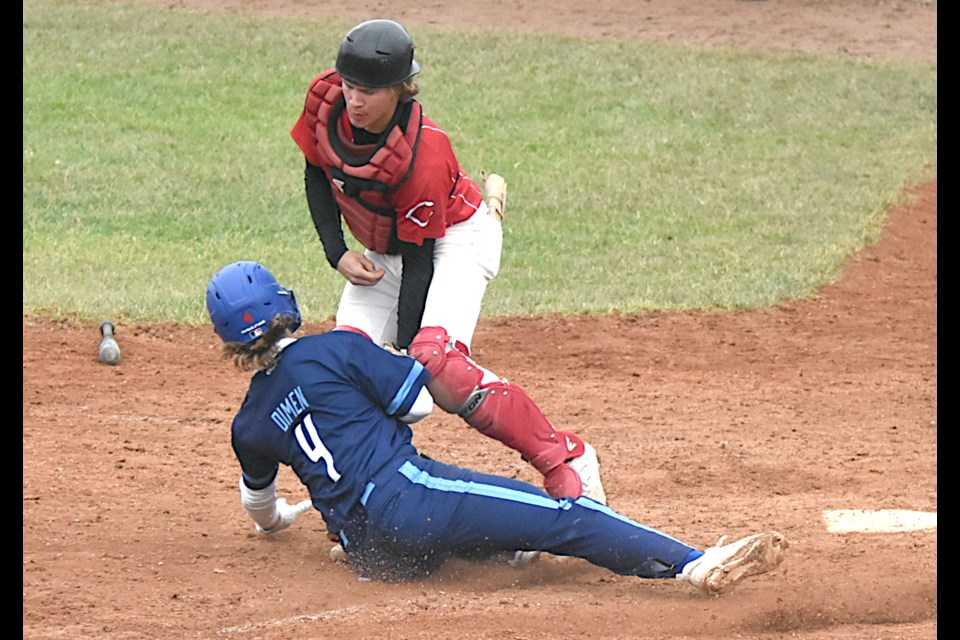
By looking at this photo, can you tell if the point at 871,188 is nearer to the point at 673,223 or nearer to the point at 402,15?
the point at 673,223

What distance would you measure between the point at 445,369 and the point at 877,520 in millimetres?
2086

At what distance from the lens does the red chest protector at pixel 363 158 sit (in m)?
5.52

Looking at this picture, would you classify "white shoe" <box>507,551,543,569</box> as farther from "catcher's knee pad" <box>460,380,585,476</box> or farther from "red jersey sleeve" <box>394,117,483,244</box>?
"red jersey sleeve" <box>394,117,483,244</box>

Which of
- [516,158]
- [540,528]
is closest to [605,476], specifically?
[540,528]

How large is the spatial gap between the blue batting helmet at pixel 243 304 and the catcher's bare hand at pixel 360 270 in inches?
28.6

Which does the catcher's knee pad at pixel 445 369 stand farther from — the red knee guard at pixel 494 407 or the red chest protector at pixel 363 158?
the red chest protector at pixel 363 158

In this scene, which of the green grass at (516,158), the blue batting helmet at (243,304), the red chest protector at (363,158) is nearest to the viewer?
the blue batting helmet at (243,304)

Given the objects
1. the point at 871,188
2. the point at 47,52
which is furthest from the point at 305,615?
the point at 47,52

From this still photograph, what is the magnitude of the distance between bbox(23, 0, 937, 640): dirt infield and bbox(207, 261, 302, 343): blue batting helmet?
0.97 meters

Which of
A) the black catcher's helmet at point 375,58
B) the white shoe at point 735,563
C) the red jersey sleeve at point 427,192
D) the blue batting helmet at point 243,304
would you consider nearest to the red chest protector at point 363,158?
the red jersey sleeve at point 427,192

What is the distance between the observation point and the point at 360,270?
5777 mm

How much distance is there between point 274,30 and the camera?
1823 centimetres

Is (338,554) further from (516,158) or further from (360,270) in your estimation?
(516,158)
